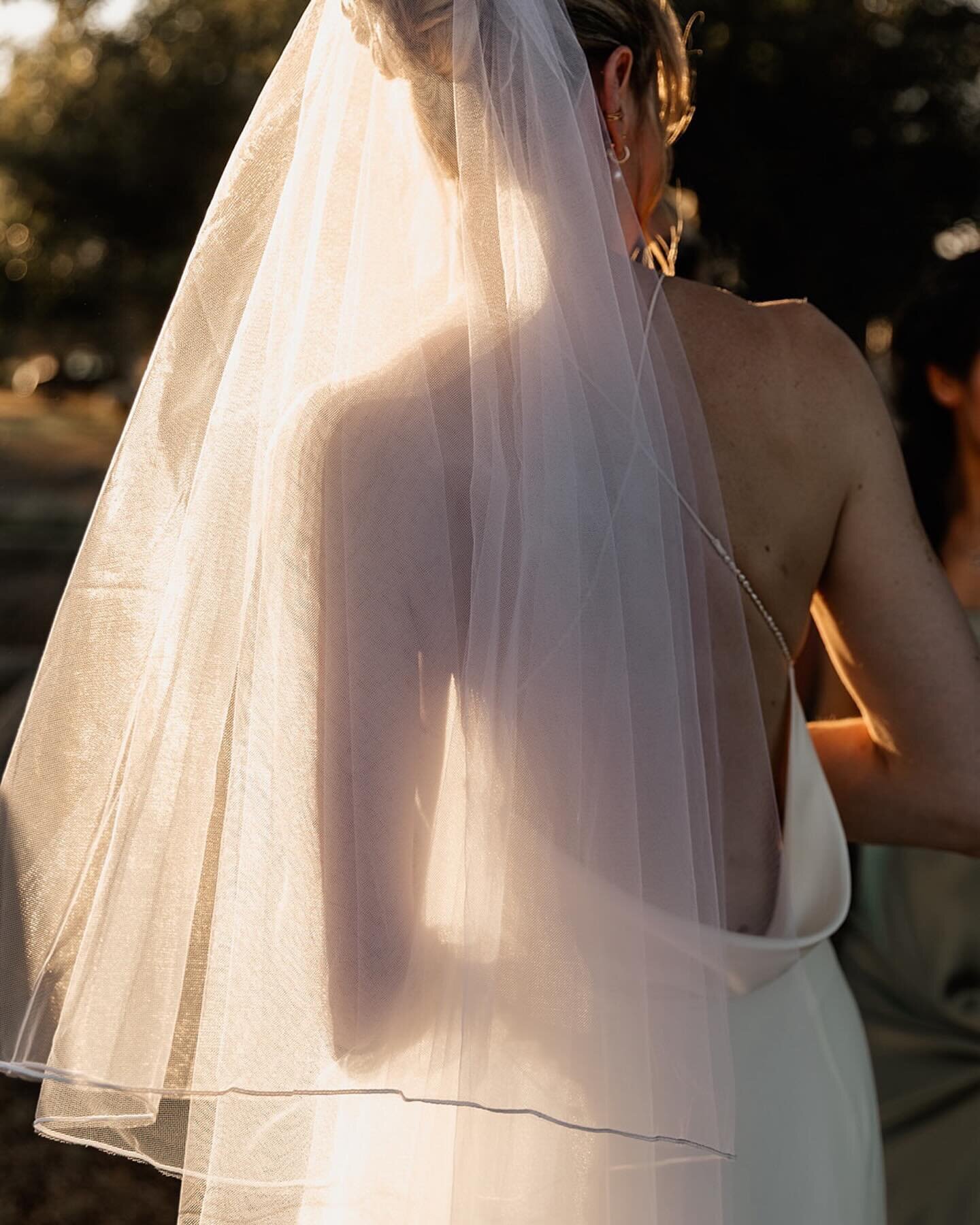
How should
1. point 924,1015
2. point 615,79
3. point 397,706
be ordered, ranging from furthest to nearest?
point 924,1015 < point 615,79 < point 397,706

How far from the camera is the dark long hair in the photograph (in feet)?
10.1

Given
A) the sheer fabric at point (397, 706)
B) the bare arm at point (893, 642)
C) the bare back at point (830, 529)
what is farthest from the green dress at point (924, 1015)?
the sheer fabric at point (397, 706)

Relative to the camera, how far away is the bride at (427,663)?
1.28 metres

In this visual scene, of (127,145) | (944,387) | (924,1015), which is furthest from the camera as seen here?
(127,145)

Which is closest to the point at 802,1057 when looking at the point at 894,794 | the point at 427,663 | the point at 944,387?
the point at 894,794

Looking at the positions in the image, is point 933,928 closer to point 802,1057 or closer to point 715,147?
point 802,1057

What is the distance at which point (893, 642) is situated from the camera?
5.38 feet

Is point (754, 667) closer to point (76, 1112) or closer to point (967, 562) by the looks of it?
point (76, 1112)

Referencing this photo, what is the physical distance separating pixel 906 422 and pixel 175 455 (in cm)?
231

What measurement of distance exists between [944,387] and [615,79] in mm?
1887

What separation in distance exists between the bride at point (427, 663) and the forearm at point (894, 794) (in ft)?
0.96

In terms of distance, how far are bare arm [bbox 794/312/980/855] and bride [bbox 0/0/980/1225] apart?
16mm

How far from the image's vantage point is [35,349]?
11016 mm

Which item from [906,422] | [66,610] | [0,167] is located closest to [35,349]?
[0,167]
